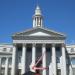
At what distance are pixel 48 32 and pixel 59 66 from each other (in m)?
10.3

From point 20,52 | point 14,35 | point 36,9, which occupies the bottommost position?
point 20,52

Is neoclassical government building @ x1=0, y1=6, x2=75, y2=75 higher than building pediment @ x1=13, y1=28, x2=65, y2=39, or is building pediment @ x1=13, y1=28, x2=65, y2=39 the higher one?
building pediment @ x1=13, y1=28, x2=65, y2=39

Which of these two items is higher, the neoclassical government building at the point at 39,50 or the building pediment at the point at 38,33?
the building pediment at the point at 38,33

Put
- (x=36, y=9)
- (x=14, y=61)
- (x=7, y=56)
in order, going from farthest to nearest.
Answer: (x=36, y=9) < (x=7, y=56) < (x=14, y=61)

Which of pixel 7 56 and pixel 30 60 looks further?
pixel 7 56

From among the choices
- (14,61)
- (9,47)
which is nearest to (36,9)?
(9,47)

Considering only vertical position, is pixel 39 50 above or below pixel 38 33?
below

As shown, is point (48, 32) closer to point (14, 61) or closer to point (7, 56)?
point (14, 61)

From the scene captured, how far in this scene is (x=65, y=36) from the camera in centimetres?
6431

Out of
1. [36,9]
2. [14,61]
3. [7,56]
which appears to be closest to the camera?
[14,61]

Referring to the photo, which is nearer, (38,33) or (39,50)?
(38,33)

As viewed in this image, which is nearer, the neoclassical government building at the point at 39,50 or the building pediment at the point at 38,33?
the neoclassical government building at the point at 39,50

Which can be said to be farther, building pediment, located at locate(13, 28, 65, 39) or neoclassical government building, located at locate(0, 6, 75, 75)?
building pediment, located at locate(13, 28, 65, 39)

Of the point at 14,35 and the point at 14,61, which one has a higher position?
the point at 14,35
